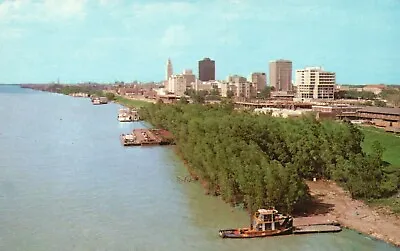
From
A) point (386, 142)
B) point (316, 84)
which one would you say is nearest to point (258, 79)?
point (316, 84)

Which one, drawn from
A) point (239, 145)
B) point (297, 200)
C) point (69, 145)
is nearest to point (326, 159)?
point (239, 145)

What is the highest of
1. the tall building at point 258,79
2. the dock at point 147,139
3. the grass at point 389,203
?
the tall building at point 258,79

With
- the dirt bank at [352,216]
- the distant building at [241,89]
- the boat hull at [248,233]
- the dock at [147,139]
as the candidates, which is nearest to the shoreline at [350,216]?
the dirt bank at [352,216]

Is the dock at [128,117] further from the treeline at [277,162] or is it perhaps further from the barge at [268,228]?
the barge at [268,228]

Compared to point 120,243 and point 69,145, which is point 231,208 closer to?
point 120,243

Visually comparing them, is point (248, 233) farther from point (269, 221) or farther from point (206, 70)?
point (206, 70)

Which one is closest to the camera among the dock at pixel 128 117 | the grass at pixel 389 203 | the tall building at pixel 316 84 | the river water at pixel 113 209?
the river water at pixel 113 209
